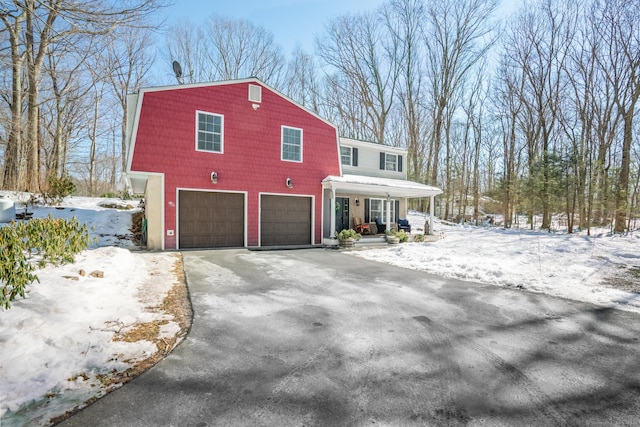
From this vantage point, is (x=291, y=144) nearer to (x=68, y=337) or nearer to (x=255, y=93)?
(x=255, y=93)

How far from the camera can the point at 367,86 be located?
25.9 meters

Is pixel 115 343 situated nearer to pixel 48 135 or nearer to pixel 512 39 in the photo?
pixel 48 135

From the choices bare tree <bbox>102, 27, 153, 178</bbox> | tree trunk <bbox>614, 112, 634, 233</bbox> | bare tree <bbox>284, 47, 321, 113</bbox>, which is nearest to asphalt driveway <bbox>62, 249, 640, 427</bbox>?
tree trunk <bbox>614, 112, 634, 233</bbox>

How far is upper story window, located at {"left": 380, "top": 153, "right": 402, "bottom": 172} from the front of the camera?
15.7m

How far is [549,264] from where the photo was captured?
800 centimetres

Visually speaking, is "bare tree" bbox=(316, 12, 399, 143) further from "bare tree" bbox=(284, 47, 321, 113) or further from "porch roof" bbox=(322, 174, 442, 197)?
"porch roof" bbox=(322, 174, 442, 197)

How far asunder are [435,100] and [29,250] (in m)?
25.8

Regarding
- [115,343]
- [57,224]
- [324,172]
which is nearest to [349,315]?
[115,343]

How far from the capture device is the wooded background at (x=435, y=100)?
46.8 ft

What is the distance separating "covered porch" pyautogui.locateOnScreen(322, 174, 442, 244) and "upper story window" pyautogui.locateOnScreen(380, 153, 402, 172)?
42.1 inches

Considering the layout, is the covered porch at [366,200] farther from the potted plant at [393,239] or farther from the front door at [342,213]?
the potted plant at [393,239]

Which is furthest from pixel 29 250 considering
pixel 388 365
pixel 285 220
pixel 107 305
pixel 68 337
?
pixel 285 220

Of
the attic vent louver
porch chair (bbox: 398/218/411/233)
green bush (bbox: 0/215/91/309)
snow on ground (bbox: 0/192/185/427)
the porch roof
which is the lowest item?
snow on ground (bbox: 0/192/185/427)

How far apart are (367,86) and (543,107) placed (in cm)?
1256
